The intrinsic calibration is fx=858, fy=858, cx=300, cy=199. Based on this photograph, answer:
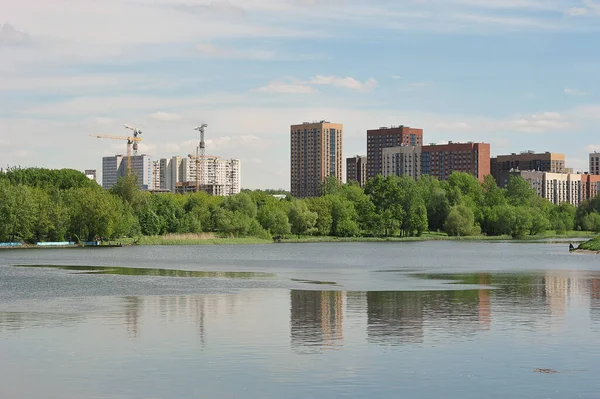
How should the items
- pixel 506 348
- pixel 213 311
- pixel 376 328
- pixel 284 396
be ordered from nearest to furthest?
pixel 284 396 < pixel 506 348 < pixel 376 328 < pixel 213 311

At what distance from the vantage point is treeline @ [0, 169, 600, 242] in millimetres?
119312

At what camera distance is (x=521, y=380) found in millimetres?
20359

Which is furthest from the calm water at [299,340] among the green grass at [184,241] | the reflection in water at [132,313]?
the green grass at [184,241]

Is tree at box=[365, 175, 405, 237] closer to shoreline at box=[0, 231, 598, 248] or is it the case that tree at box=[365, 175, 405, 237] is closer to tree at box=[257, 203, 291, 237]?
shoreline at box=[0, 231, 598, 248]

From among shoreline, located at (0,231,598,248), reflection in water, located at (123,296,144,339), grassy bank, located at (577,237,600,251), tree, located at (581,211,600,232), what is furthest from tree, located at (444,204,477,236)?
reflection in water, located at (123,296,144,339)

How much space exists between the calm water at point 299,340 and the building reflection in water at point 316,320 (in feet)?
0.23

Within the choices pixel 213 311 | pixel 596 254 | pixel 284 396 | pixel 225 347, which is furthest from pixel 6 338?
pixel 596 254

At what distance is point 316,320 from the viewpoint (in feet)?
101

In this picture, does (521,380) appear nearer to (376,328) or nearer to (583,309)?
(376,328)

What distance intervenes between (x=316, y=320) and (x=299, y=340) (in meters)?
4.74

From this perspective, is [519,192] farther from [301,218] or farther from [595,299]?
[595,299]

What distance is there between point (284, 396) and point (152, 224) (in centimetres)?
12098

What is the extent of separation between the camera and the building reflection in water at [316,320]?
25.6m

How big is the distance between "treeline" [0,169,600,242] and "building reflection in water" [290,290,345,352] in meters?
81.8
